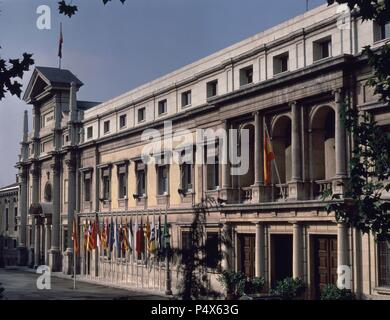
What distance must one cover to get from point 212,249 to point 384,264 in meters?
12.2

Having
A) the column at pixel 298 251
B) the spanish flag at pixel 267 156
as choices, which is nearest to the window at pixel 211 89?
the spanish flag at pixel 267 156

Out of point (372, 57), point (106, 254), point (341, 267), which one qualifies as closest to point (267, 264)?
point (341, 267)

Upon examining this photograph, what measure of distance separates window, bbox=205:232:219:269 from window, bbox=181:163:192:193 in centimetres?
363

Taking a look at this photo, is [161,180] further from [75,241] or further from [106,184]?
[75,241]

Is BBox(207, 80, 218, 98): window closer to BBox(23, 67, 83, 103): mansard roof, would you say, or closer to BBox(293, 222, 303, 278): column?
BBox(293, 222, 303, 278): column

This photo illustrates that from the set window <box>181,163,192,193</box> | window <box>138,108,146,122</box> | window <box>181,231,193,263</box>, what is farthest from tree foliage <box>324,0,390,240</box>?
window <box>138,108,146,122</box>

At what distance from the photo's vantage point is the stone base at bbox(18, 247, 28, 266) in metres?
68.8

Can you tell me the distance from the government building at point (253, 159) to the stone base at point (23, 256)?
17.8 m

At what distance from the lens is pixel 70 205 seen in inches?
2212

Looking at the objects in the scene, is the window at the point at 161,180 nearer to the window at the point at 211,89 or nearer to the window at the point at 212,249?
the window at the point at 212,249

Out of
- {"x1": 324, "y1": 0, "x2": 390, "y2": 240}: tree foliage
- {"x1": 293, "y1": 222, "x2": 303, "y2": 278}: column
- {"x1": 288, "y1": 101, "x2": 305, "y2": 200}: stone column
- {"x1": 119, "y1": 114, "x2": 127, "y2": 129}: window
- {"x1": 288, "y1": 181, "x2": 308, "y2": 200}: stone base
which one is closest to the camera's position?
{"x1": 324, "y1": 0, "x2": 390, "y2": 240}: tree foliage

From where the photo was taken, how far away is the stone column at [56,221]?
59.2 meters
